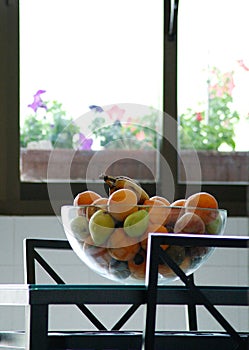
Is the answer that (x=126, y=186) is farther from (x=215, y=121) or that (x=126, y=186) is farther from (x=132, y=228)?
(x=215, y=121)

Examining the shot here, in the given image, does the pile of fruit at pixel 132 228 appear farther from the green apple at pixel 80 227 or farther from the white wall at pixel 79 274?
the white wall at pixel 79 274

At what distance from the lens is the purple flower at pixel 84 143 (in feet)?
11.4

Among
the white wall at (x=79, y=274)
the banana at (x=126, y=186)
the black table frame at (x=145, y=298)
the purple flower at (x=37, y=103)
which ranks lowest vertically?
the white wall at (x=79, y=274)

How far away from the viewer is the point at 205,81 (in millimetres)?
3510

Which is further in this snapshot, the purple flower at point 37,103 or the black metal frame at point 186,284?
the purple flower at point 37,103

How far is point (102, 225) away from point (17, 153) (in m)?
1.92

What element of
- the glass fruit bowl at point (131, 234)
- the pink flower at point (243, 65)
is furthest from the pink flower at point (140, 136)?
the glass fruit bowl at point (131, 234)

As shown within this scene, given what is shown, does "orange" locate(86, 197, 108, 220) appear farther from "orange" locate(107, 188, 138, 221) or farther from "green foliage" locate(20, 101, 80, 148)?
"green foliage" locate(20, 101, 80, 148)

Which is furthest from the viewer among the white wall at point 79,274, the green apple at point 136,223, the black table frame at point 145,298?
the white wall at point 79,274

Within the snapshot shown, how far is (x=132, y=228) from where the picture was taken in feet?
4.91

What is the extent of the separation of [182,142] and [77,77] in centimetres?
52

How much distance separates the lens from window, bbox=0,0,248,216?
3352mm

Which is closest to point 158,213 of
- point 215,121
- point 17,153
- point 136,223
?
point 136,223

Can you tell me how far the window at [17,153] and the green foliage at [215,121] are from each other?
0.32 feet
